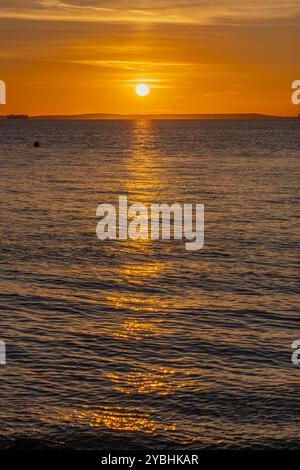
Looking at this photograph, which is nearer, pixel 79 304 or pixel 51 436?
pixel 51 436

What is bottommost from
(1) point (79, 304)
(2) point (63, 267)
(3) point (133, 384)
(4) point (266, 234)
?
(3) point (133, 384)

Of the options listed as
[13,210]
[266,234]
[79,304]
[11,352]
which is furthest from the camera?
[13,210]

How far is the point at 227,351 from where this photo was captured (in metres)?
25.0

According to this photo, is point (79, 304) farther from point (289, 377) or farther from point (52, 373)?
point (289, 377)

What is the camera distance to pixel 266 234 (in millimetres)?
47562

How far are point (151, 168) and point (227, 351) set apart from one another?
9181 cm

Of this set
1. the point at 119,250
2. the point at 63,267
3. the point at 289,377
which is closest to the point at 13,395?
the point at 289,377

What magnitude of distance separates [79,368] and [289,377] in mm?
6868

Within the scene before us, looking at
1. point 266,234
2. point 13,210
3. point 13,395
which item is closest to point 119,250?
point 266,234

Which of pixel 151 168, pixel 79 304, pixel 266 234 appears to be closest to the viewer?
pixel 79 304
